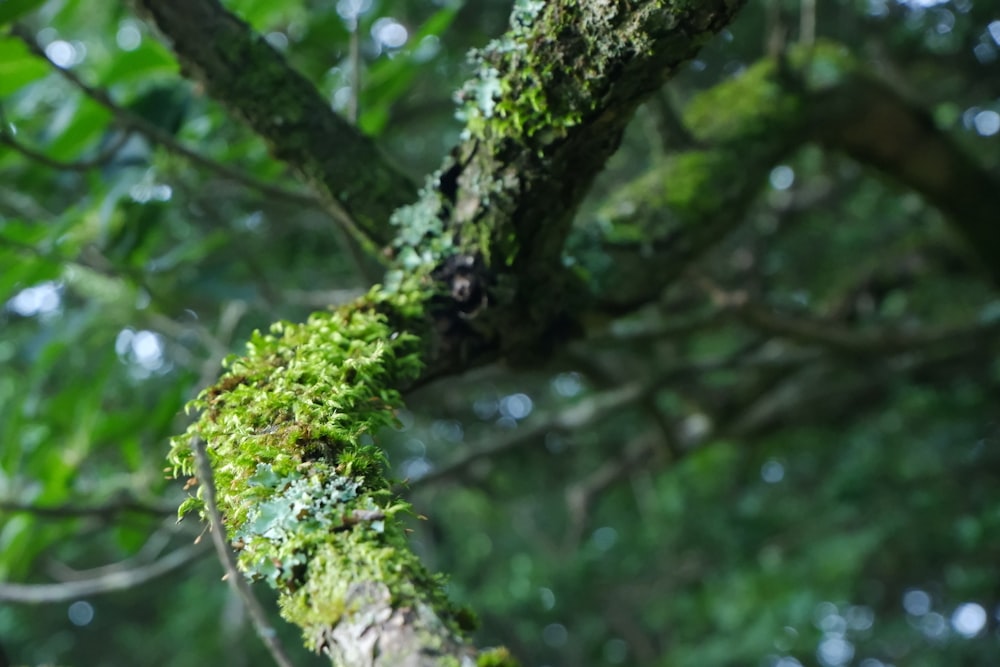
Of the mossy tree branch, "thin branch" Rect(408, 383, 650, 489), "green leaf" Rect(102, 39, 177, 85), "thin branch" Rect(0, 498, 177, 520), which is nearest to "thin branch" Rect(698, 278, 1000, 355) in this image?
"thin branch" Rect(408, 383, 650, 489)

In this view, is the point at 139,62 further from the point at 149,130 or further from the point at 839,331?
the point at 839,331

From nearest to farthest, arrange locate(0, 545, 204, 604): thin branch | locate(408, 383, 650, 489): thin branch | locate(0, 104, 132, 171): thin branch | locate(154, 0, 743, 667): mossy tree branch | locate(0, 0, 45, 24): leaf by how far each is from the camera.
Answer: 1. locate(154, 0, 743, 667): mossy tree branch
2. locate(0, 0, 45, 24): leaf
3. locate(0, 104, 132, 171): thin branch
4. locate(0, 545, 204, 604): thin branch
5. locate(408, 383, 650, 489): thin branch

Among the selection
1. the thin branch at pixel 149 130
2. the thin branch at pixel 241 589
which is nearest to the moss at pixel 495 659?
the thin branch at pixel 241 589

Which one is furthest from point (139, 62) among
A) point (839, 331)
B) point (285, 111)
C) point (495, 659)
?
point (839, 331)

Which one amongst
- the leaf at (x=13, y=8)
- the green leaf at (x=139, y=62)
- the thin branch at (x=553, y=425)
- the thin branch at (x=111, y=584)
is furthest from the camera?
the thin branch at (x=553, y=425)

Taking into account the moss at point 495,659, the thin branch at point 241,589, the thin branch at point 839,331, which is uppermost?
the thin branch at point 241,589

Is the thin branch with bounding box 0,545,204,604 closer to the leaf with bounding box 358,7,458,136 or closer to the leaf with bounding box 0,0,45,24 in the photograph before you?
the leaf with bounding box 358,7,458,136

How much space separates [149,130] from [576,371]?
1.45 m

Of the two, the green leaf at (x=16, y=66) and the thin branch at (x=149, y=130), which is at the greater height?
the green leaf at (x=16, y=66)

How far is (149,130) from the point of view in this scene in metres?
2.00

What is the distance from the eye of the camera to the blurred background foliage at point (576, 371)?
243 cm

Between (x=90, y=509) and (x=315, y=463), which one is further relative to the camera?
(x=90, y=509)

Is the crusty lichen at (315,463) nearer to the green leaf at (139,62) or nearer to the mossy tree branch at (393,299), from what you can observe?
the mossy tree branch at (393,299)

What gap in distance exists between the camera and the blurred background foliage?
2.43m
